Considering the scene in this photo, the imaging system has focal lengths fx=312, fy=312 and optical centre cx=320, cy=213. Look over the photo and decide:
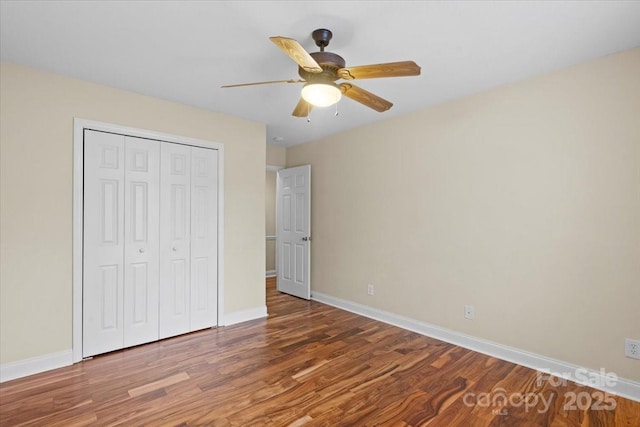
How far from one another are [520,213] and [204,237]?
3179mm

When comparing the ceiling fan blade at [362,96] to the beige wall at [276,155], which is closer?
the ceiling fan blade at [362,96]

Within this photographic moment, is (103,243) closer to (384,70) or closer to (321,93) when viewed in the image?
(321,93)

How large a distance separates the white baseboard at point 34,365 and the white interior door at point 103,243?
0.47 feet

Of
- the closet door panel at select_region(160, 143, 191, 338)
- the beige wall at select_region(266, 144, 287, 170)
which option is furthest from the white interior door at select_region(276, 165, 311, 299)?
the closet door panel at select_region(160, 143, 191, 338)

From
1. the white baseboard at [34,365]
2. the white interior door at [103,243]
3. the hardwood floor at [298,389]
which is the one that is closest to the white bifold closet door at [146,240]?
the white interior door at [103,243]

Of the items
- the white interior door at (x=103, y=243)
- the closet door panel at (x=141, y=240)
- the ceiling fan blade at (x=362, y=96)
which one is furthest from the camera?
the closet door panel at (x=141, y=240)

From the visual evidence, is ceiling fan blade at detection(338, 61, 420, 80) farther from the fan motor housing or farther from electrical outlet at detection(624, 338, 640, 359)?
electrical outlet at detection(624, 338, 640, 359)

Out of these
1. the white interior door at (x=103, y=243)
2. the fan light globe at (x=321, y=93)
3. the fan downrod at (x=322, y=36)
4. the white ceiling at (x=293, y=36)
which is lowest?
the white interior door at (x=103, y=243)

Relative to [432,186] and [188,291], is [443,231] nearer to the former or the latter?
[432,186]

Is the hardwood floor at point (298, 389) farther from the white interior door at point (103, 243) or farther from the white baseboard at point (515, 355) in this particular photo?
the white interior door at point (103, 243)

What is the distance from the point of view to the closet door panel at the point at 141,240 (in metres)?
3.02

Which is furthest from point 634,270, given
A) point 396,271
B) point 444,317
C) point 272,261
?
point 272,261

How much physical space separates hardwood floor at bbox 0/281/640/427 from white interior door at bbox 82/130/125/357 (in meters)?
0.22

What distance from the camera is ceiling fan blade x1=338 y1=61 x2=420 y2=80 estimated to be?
1.80m
